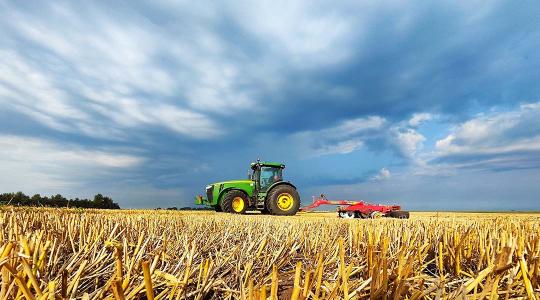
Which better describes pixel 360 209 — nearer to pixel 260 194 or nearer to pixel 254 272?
pixel 260 194

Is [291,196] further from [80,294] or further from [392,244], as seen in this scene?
[80,294]

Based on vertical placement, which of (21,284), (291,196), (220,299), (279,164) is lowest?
(220,299)

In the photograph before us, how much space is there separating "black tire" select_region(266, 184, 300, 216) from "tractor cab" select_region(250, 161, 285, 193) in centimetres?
64

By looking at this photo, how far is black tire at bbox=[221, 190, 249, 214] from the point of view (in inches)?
593

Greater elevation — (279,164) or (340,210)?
(279,164)

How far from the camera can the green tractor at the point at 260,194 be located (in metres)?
15.2

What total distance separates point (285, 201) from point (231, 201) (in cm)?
218

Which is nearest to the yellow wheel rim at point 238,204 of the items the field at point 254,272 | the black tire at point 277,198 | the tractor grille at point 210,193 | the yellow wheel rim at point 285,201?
the black tire at point 277,198

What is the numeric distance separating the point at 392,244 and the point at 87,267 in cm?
253

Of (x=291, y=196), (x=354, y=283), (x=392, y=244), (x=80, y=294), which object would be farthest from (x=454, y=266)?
(x=291, y=196)

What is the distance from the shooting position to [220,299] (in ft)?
6.19

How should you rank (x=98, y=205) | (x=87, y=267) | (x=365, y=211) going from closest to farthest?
(x=87, y=267)
(x=365, y=211)
(x=98, y=205)

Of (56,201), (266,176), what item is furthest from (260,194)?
(56,201)

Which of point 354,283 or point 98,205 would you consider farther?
point 98,205
